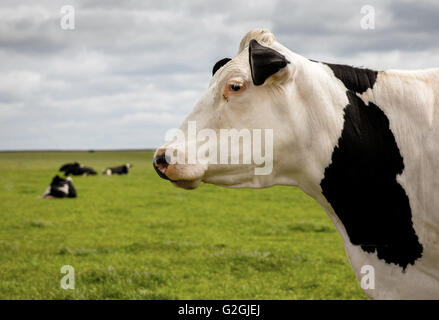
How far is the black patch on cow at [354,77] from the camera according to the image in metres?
2.94

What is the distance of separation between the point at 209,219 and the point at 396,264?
41.5 ft

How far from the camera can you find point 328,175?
112 inches

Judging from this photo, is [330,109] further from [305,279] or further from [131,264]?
[131,264]

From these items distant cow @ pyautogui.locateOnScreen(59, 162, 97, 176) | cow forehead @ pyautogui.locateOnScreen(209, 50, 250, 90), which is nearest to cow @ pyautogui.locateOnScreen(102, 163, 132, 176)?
distant cow @ pyautogui.locateOnScreen(59, 162, 97, 176)

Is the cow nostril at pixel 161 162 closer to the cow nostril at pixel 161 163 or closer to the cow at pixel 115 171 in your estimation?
the cow nostril at pixel 161 163

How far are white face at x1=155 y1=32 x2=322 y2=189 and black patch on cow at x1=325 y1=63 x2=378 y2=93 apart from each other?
34cm

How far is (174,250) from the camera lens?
1114 cm

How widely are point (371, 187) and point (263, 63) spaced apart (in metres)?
0.99

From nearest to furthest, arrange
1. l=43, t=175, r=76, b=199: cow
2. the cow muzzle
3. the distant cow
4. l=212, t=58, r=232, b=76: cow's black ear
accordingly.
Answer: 1. the cow muzzle
2. l=212, t=58, r=232, b=76: cow's black ear
3. l=43, t=175, r=76, b=199: cow
4. the distant cow

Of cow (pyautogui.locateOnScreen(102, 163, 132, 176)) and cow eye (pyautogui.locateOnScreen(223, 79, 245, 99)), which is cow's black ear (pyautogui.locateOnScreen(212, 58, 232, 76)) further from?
cow (pyautogui.locateOnScreen(102, 163, 132, 176))

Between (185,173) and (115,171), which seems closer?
(185,173)

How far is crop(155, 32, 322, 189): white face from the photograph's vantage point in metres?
2.71

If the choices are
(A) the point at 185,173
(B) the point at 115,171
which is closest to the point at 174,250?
(A) the point at 185,173

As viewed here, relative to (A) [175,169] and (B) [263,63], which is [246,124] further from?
(A) [175,169]
